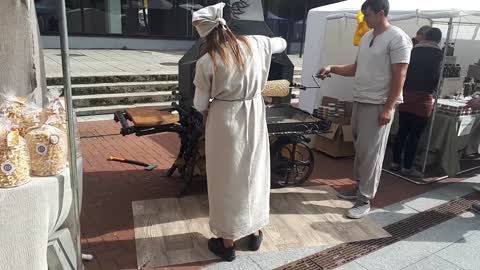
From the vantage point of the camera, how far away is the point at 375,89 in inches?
141

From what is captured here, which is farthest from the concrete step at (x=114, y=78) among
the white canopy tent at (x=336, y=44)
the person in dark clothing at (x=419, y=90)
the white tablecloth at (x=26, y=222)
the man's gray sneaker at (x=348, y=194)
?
the white tablecloth at (x=26, y=222)

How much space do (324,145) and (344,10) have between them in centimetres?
189

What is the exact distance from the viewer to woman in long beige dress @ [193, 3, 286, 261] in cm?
260

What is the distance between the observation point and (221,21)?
→ 2590 mm

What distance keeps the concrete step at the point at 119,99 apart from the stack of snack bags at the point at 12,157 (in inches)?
209

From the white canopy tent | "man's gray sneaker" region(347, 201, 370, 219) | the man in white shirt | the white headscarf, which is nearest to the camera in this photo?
the white headscarf

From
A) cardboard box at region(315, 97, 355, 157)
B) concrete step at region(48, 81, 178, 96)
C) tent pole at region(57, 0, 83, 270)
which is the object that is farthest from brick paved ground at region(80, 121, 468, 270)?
concrete step at region(48, 81, 178, 96)

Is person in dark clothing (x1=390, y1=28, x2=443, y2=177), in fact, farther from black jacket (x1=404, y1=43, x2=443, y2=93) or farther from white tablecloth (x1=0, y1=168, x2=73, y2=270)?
white tablecloth (x1=0, y1=168, x2=73, y2=270)

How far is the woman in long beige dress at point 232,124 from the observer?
2.60 meters

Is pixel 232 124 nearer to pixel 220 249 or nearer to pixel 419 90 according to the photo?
pixel 220 249

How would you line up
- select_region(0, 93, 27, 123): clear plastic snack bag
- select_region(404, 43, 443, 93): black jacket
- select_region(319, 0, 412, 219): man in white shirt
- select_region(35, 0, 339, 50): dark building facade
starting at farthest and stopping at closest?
select_region(35, 0, 339, 50): dark building facade
select_region(404, 43, 443, 93): black jacket
select_region(319, 0, 412, 219): man in white shirt
select_region(0, 93, 27, 123): clear plastic snack bag

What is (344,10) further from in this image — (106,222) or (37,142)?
(37,142)

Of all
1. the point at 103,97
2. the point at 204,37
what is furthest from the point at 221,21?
the point at 103,97

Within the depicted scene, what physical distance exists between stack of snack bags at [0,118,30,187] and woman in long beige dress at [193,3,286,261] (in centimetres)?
113
